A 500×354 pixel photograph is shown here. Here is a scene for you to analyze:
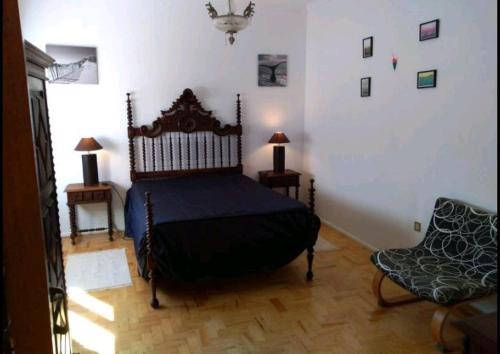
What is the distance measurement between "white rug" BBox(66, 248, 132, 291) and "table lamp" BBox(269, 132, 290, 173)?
7.02 ft

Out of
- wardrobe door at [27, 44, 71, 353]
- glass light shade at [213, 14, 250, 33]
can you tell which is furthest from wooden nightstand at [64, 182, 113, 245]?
wardrobe door at [27, 44, 71, 353]

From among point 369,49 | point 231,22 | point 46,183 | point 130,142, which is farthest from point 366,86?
point 46,183

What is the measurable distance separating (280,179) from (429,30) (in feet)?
8.02

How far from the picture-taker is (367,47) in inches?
159

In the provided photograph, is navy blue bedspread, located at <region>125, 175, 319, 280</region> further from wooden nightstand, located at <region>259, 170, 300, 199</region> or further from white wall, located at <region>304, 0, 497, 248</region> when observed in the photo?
wooden nightstand, located at <region>259, 170, 300, 199</region>

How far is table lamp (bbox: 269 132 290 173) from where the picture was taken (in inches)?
199

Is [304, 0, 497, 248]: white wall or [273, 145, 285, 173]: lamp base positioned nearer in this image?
[304, 0, 497, 248]: white wall

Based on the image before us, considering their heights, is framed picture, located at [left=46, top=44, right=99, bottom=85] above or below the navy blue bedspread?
above

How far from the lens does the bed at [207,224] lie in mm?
2980

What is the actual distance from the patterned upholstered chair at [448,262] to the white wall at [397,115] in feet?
0.64

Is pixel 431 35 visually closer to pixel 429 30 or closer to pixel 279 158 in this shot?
pixel 429 30

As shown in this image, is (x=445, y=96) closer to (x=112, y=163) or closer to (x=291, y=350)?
(x=291, y=350)

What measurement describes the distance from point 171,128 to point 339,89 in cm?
203

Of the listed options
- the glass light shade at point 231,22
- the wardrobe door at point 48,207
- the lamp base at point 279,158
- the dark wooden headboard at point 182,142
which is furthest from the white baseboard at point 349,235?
the wardrobe door at point 48,207
